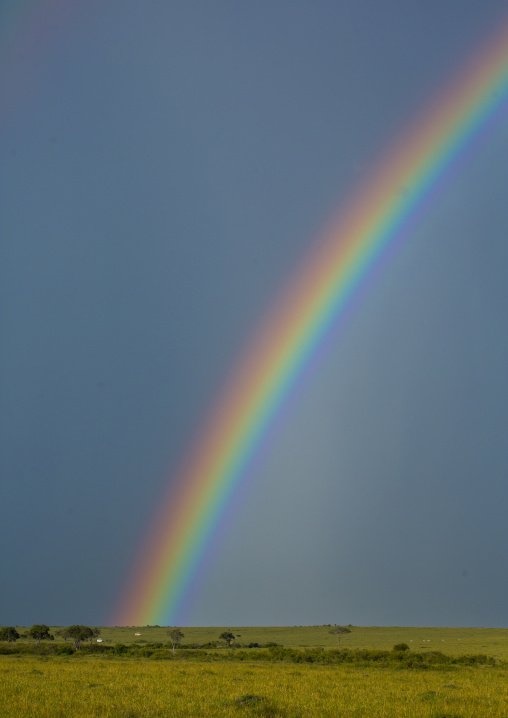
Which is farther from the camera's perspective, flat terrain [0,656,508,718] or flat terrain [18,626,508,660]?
flat terrain [18,626,508,660]

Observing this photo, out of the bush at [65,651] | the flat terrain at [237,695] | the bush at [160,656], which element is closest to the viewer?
the flat terrain at [237,695]

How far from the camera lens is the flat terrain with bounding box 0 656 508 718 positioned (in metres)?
21.1

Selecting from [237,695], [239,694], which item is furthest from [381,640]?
[237,695]

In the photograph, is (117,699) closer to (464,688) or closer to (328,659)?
(464,688)

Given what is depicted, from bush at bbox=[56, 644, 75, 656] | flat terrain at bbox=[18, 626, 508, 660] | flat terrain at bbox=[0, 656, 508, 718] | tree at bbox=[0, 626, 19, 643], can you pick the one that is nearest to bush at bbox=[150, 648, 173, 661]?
bush at bbox=[56, 644, 75, 656]

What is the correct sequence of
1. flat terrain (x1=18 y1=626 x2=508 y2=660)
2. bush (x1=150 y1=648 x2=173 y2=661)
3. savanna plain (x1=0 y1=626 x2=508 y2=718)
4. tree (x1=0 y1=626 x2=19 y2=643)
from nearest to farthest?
savanna plain (x1=0 y1=626 x2=508 y2=718), bush (x1=150 y1=648 x2=173 y2=661), flat terrain (x1=18 y1=626 x2=508 y2=660), tree (x1=0 y1=626 x2=19 y2=643)

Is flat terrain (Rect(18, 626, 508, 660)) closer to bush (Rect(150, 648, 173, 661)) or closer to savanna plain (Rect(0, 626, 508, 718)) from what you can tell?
bush (Rect(150, 648, 173, 661))

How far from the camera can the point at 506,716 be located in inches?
854

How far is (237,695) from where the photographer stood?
25594 mm

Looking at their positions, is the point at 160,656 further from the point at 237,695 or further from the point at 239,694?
the point at 237,695

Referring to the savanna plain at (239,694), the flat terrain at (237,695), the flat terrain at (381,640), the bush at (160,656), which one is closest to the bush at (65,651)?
the bush at (160,656)

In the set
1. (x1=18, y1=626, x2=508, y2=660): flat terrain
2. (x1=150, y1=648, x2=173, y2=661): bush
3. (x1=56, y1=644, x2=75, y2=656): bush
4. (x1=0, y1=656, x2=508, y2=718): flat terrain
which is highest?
(x1=18, y1=626, x2=508, y2=660): flat terrain

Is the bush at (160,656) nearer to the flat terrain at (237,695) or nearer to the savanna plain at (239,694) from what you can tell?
the savanna plain at (239,694)

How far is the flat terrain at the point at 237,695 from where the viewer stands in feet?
69.1
